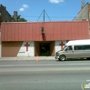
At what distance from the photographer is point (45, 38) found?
30.6m

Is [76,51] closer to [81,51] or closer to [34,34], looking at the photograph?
[81,51]

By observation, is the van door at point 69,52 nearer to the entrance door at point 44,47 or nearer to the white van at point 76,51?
the white van at point 76,51

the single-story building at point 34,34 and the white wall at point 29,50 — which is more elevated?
the single-story building at point 34,34

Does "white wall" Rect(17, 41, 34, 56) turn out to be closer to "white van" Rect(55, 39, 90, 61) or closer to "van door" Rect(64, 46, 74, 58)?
"white van" Rect(55, 39, 90, 61)

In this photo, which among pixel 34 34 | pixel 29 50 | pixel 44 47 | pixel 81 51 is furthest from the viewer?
pixel 44 47

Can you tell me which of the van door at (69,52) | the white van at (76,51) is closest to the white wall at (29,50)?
the white van at (76,51)

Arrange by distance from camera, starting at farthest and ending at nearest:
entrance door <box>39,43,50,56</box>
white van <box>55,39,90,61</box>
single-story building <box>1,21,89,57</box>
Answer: entrance door <box>39,43,50,56</box>, single-story building <box>1,21,89,57</box>, white van <box>55,39,90,61</box>

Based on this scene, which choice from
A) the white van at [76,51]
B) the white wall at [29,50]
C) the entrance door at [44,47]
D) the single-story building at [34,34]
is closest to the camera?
the white van at [76,51]

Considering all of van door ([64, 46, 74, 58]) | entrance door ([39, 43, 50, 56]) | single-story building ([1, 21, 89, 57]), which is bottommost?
van door ([64, 46, 74, 58])

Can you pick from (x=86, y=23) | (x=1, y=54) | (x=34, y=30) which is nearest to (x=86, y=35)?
(x=86, y=23)

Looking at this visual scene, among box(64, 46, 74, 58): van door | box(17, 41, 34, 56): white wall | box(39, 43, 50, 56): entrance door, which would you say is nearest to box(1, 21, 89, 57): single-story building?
box(17, 41, 34, 56): white wall

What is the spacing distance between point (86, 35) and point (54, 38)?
14.6 ft

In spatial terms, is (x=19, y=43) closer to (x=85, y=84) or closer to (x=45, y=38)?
(x=45, y=38)

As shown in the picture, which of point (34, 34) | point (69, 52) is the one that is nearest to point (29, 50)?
point (34, 34)
